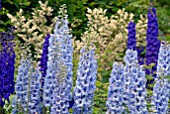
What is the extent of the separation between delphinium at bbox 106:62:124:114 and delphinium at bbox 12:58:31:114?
1.89 feet

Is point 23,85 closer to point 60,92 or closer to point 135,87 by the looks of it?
point 60,92

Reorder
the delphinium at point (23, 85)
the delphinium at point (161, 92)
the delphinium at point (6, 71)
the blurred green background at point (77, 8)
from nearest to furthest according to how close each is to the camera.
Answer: the delphinium at point (23, 85)
the delphinium at point (161, 92)
the delphinium at point (6, 71)
the blurred green background at point (77, 8)

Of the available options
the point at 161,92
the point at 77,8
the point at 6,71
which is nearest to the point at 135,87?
the point at 161,92

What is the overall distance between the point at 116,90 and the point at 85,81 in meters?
0.27

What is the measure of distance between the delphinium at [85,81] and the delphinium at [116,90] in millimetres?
225

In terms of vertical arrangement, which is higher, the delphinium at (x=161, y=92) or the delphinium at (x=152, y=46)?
the delphinium at (x=152, y=46)

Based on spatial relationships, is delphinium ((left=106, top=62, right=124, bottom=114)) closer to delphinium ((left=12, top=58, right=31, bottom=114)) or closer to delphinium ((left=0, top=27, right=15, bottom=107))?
delphinium ((left=12, top=58, right=31, bottom=114))

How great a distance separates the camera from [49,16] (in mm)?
6863

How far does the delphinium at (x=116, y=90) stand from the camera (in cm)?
311

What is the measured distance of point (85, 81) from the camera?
332 cm

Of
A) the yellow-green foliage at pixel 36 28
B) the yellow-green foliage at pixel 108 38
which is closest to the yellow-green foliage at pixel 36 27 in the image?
the yellow-green foliage at pixel 36 28

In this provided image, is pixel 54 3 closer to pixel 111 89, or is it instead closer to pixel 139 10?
pixel 139 10

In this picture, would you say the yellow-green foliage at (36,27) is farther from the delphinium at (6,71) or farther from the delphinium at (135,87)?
the delphinium at (135,87)

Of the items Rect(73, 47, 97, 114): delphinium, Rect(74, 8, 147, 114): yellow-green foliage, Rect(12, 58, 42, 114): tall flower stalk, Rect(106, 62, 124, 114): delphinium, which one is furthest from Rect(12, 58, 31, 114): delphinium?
Rect(74, 8, 147, 114): yellow-green foliage
